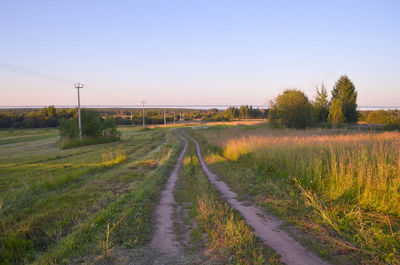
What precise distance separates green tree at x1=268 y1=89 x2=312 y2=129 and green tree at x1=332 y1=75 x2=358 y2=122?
798cm

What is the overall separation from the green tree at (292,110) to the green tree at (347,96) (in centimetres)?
798

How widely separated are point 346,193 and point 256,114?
141 m

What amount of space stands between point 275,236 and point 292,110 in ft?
104

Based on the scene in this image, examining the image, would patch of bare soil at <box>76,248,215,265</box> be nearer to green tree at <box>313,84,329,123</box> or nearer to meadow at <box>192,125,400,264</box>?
meadow at <box>192,125,400,264</box>

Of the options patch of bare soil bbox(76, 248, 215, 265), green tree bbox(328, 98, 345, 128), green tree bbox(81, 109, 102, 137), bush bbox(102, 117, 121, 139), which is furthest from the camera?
bush bbox(102, 117, 121, 139)

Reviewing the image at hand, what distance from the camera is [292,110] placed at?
3403 cm

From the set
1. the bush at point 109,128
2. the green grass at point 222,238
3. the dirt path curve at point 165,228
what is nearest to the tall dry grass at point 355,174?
the green grass at point 222,238

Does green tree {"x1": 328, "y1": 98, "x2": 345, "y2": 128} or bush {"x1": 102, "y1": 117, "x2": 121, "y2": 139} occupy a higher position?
green tree {"x1": 328, "y1": 98, "x2": 345, "y2": 128}

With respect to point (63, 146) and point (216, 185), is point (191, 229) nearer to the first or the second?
point (216, 185)

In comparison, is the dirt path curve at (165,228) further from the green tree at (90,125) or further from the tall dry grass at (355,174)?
the green tree at (90,125)

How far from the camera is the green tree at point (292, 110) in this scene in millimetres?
33781

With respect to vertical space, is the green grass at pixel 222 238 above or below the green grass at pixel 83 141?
above

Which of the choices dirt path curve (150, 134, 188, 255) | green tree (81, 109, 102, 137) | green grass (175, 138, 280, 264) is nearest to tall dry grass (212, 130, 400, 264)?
green grass (175, 138, 280, 264)

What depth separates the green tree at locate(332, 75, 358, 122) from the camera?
37.9 metres
